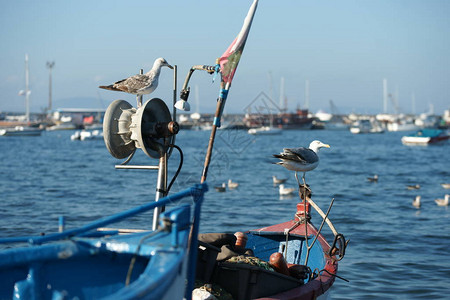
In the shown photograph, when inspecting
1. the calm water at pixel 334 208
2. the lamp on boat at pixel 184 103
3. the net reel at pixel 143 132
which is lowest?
the calm water at pixel 334 208

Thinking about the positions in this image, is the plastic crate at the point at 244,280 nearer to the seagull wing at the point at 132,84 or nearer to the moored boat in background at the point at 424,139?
the seagull wing at the point at 132,84

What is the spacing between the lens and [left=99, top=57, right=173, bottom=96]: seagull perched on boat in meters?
7.55

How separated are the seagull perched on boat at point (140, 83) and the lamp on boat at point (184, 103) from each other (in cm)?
A: 44

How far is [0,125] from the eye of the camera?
142125 millimetres

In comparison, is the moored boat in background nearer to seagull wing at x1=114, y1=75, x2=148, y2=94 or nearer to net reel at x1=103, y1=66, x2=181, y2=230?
seagull wing at x1=114, y1=75, x2=148, y2=94

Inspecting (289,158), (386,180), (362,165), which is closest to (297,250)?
(289,158)

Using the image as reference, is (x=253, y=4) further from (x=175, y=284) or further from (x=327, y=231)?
(x=327, y=231)

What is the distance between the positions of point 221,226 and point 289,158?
33.8 feet

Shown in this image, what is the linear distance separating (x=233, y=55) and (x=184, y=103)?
84cm

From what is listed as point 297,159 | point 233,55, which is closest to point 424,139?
point 297,159

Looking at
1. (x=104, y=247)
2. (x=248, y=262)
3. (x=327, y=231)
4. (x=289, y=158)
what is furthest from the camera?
(x=327, y=231)

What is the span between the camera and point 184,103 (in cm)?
738

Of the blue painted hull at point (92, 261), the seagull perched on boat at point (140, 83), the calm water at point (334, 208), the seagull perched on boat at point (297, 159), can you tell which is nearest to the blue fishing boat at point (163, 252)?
the blue painted hull at point (92, 261)

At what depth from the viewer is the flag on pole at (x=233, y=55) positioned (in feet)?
23.1
